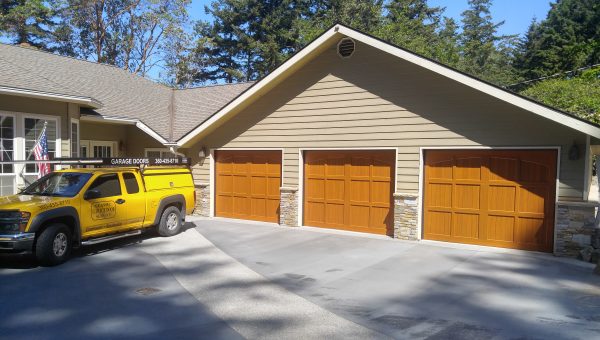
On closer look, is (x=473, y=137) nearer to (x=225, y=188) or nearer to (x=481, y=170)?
(x=481, y=170)

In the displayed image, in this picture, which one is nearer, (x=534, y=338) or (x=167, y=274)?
(x=534, y=338)

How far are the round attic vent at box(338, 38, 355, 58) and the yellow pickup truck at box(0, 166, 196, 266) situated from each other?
17.9 ft

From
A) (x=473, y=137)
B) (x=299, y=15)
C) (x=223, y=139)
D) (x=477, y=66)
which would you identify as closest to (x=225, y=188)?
(x=223, y=139)

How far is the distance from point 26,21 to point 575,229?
4089 centimetres

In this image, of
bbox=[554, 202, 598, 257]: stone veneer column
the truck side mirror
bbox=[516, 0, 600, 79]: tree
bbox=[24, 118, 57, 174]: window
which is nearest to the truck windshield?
the truck side mirror

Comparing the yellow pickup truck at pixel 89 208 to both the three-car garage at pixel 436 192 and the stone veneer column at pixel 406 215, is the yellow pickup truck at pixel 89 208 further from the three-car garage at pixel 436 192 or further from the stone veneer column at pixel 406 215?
the stone veneer column at pixel 406 215

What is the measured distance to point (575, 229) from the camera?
9.62 metres

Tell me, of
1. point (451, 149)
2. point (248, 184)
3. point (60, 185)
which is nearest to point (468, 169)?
point (451, 149)

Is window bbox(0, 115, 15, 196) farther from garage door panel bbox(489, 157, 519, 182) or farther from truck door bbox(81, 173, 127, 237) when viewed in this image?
garage door panel bbox(489, 157, 519, 182)

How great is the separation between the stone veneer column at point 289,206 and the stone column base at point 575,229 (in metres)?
6.79

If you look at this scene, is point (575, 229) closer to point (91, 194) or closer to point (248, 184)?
point (248, 184)

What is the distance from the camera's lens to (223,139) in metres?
15.0

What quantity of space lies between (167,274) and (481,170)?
7497mm

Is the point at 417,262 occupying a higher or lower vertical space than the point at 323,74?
lower
